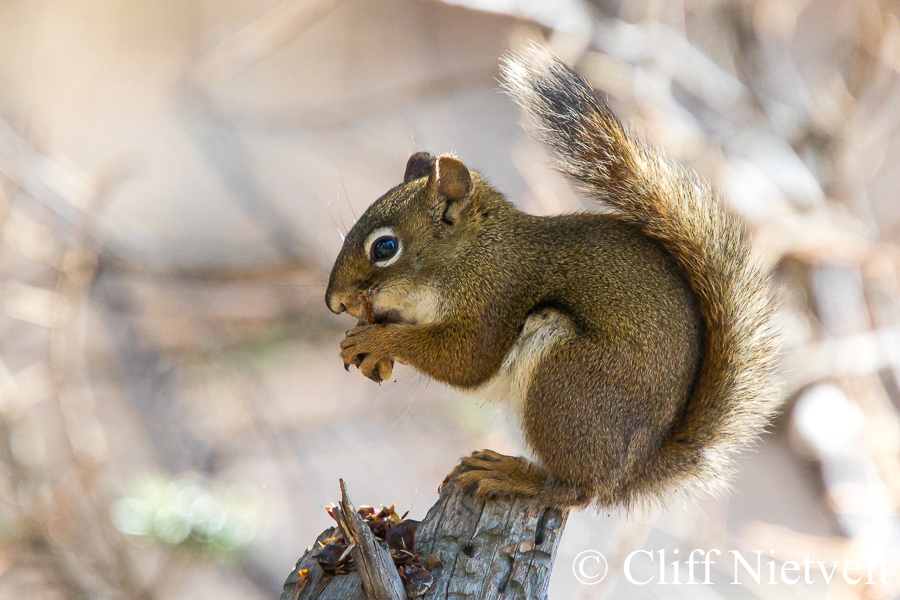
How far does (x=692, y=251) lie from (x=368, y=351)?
Result: 0.67 meters

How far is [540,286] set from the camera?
145cm

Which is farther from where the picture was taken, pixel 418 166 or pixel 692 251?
pixel 418 166

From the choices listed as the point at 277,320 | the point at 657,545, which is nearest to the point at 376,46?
the point at 277,320

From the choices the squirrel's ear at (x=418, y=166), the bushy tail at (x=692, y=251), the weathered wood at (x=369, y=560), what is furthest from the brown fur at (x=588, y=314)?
the weathered wood at (x=369, y=560)

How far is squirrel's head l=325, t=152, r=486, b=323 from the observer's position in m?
1.47

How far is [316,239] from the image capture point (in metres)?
3.76

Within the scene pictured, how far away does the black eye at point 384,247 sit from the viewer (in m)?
1.48

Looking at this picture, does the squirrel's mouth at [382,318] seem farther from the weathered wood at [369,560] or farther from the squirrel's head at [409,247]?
the weathered wood at [369,560]

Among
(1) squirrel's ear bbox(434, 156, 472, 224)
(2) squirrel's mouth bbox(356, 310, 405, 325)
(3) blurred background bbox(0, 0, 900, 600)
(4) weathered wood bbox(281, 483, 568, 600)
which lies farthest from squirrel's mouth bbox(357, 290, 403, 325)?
(3) blurred background bbox(0, 0, 900, 600)

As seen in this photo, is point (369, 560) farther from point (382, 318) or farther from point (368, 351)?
point (382, 318)

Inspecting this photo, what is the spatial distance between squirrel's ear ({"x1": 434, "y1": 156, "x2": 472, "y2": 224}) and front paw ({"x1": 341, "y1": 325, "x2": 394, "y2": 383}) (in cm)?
30

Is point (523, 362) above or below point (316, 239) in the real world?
below

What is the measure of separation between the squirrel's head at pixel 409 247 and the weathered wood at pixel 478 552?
39 cm

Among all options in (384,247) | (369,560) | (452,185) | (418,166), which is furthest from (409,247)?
(369,560)
